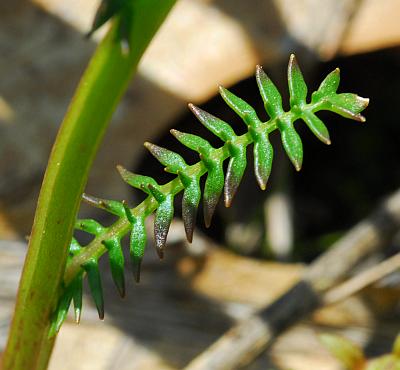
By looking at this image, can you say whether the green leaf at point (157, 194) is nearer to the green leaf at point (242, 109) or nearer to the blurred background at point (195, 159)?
the green leaf at point (242, 109)

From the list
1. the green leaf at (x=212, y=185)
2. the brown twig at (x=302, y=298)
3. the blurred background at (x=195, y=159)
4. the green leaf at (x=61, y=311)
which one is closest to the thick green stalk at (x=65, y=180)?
the green leaf at (x=61, y=311)

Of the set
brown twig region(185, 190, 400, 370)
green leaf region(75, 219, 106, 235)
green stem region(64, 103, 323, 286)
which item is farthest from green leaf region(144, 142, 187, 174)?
brown twig region(185, 190, 400, 370)

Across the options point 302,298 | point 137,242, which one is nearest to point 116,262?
point 137,242

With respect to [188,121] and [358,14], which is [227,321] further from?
[358,14]

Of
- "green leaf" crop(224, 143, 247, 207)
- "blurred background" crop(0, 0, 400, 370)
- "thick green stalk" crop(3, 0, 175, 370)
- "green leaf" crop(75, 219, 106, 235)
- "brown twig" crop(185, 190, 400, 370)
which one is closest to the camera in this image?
"thick green stalk" crop(3, 0, 175, 370)

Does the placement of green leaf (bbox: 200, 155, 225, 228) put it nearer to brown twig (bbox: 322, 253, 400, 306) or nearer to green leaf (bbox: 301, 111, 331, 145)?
green leaf (bbox: 301, 111, 331, 145)

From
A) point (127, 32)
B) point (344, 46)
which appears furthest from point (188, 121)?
point (127, 32)

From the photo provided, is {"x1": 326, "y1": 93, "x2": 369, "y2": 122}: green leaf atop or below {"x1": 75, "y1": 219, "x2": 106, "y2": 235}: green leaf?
atop
